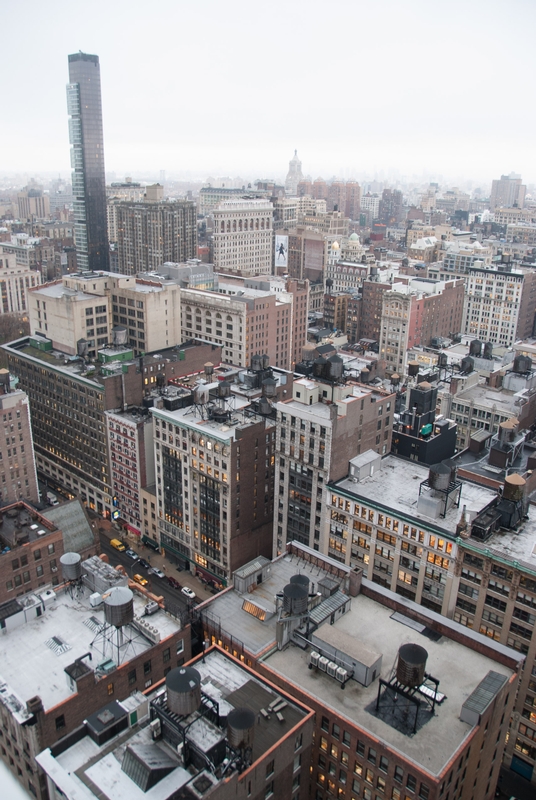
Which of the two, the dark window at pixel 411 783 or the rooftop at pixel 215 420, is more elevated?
the rooftop at pixel 215 420

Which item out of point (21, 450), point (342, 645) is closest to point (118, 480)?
point (21, 450)

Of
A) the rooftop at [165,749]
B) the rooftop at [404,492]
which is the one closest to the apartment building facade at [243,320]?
the rooftop at [404,492]

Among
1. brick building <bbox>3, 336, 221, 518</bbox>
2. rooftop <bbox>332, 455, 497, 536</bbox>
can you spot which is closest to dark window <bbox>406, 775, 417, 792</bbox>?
rooftop <bbox>332, 455, 497, 536</bbox>

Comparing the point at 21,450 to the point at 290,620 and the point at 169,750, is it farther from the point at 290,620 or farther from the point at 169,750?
the point at 169,750

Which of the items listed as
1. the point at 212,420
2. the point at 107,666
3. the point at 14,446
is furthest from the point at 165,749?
the point at 14,446

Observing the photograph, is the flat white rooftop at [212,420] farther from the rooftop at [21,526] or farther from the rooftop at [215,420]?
the rooftop at [21,526]

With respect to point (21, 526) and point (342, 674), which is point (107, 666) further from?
point (21, 526)

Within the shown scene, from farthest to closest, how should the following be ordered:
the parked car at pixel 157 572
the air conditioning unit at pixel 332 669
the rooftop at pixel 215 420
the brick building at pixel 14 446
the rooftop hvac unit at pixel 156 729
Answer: the parked car at pixel 157 572 → the brick building at pixel 14 446 → the rooftop at pixel 215 420 → the air conditioning unit at pixel 332 669 → the rooftop hvac unit at pixel 156 729
